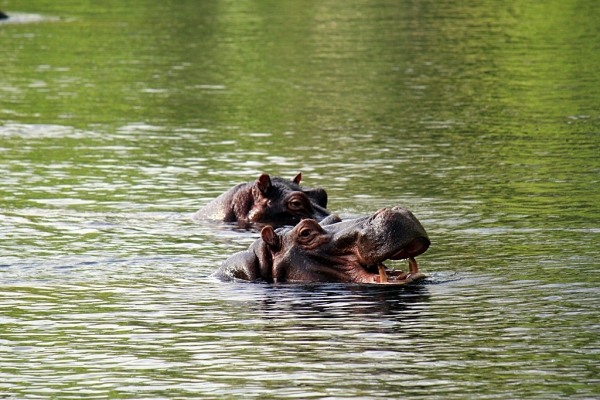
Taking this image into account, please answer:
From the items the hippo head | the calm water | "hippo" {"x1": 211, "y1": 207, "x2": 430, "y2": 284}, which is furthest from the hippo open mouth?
the hippo head

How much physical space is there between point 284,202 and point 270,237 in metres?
4.28

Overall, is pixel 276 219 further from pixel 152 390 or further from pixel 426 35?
pixel 426 35

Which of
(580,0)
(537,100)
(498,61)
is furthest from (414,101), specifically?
(580,0)

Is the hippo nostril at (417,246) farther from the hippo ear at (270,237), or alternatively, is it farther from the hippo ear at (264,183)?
the hippo ear at (264,183)

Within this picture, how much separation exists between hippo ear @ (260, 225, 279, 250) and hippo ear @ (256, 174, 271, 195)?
405 cm

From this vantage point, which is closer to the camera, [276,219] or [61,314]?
[61,314]

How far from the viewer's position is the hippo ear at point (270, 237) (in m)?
11.7

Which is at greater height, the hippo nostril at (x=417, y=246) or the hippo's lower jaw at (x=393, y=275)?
the hippo nostril at (x=417, y=246)

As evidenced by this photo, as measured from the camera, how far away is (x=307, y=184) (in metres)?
18.3

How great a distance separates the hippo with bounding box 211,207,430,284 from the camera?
1076 centimetres

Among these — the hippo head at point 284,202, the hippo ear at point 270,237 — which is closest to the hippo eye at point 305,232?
the hippo ear at point 270,237

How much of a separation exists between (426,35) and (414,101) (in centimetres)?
1496

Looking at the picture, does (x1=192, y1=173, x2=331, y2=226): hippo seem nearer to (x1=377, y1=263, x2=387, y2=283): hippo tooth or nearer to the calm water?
the calm water

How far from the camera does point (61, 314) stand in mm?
11117
